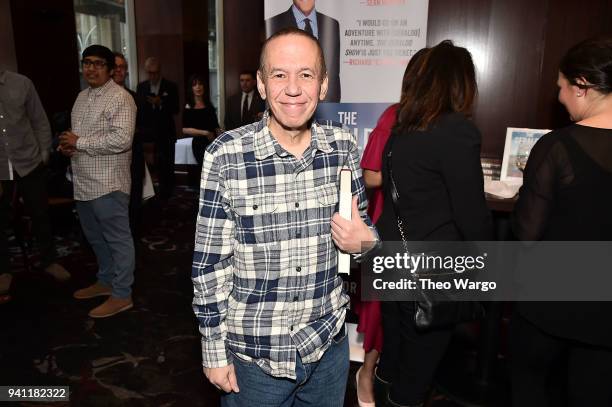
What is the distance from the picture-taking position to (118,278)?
352 cm

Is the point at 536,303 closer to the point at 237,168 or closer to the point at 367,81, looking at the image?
the point at 237,168

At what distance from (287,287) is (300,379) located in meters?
0.27

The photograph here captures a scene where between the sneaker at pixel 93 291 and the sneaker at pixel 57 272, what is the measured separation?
14.7 inches

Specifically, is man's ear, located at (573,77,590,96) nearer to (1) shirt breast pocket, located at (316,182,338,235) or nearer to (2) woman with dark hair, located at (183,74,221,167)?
(1) shirt breast pocket, located at (316,182,338,235)

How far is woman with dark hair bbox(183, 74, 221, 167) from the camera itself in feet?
23.7

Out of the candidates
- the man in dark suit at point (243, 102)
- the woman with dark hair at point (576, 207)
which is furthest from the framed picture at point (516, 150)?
the man in dark suit at point (243, 102)

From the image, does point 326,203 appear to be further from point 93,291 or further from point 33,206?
point 33,206

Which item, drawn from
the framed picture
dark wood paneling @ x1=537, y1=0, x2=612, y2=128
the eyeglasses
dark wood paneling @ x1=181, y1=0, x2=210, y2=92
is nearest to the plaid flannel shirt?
the eyeglasses

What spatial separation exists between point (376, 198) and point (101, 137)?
189 cm

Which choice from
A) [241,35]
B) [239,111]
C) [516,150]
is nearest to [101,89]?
[516,150]

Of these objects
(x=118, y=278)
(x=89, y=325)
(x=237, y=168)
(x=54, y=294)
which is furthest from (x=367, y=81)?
(x=54, y=294)

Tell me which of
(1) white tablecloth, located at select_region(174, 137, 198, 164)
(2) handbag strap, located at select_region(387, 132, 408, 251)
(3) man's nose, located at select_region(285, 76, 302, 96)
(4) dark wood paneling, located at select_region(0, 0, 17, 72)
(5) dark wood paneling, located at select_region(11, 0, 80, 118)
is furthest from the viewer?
(1) white tablecloth, located at select_region(174, 137, 198, 164)

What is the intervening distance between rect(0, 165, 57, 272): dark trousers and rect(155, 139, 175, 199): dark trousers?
2.62 m

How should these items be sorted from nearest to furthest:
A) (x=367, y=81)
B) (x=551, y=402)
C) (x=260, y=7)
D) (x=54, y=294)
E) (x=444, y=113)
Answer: (x=444, y=113)
(x=551, y=402)
(x=367, y=81)
(x=54, y=294)
(x=260, y=7)
